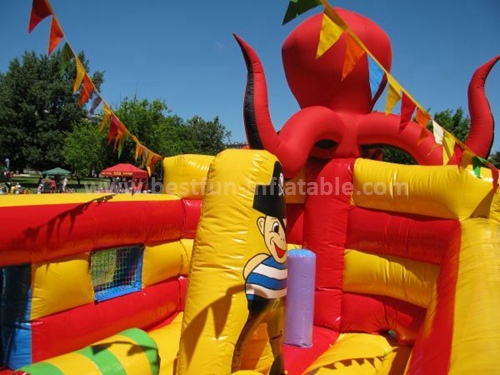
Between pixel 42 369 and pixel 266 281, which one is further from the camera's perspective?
pixel 266 281

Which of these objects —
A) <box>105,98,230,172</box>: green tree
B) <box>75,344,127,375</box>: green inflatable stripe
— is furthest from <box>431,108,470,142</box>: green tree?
<box>75,344,127,375</box>: green inflatable stripe

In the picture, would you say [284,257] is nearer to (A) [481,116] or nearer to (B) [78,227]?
(B) [78,227]

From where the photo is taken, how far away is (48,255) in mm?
3090

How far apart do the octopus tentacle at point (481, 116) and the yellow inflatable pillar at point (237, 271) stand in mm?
2551

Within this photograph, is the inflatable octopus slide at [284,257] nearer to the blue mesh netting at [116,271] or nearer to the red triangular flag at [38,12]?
the blue mesh netting at [116,271]

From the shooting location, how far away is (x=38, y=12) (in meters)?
3.05

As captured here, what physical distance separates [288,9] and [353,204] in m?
2.63

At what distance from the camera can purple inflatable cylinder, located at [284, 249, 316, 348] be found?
3896 millimetres

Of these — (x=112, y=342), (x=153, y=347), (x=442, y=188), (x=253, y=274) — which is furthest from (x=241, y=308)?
(x=442, y=188)

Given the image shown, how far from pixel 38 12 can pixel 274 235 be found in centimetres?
237

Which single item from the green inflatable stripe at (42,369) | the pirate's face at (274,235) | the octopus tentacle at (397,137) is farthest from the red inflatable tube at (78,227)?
the octopus tentacle at (397,137)

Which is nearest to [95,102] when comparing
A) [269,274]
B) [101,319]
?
[101,319]

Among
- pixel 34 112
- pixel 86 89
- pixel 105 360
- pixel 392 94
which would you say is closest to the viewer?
pixel 105 360

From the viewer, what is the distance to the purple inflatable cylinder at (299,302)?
3896mm
